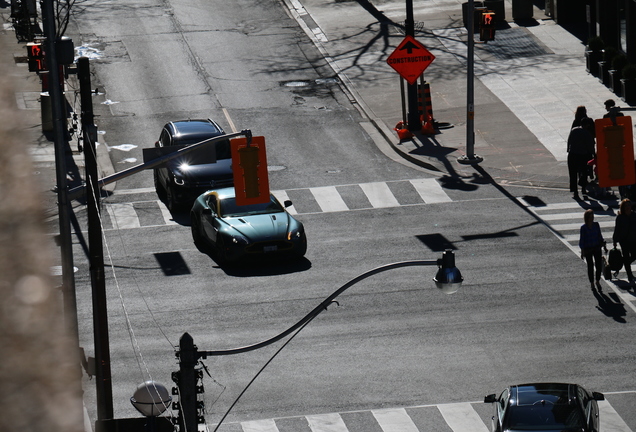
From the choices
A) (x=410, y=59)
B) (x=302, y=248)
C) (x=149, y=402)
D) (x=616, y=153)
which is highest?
(x=616, y=153)

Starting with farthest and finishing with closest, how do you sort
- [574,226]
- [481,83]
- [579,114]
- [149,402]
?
[481,83], [579,114], [574,226], [149,402]

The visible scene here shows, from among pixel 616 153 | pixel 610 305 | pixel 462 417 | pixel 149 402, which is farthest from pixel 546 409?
pixel 610 305

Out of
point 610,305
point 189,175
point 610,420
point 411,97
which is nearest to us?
point 610,420

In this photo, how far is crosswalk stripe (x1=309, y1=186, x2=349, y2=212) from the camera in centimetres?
2577

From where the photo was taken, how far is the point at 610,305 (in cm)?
1892

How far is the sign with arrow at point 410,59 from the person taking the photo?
2998 cm

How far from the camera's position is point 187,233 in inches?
950

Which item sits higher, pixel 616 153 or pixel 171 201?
pixel 616 153

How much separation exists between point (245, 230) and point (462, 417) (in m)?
8.25

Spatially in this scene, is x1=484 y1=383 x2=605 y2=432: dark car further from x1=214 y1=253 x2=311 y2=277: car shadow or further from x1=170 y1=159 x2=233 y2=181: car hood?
x1=170 y1=159 x2=233 y2=181: car hood

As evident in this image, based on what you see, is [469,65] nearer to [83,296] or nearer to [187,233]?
[187,233]

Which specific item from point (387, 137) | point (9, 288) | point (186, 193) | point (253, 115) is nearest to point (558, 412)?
point (9, 288)

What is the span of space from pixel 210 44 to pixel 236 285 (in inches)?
910

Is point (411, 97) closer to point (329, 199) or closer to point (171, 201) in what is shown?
point (329, 199)
